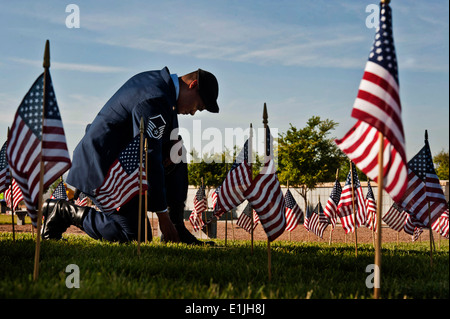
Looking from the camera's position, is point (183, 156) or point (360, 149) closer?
point (360, 149)

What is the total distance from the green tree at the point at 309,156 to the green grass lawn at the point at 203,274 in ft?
73.2

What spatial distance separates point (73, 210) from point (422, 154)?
5214 mm

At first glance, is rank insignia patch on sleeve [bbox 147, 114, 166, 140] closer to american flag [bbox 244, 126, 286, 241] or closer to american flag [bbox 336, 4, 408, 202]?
american flag [bbox 244, 126, 286, 241]

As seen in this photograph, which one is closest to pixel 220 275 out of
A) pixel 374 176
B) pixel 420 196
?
pixel 374 176

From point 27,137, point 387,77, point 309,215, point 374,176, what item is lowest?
point 309,215

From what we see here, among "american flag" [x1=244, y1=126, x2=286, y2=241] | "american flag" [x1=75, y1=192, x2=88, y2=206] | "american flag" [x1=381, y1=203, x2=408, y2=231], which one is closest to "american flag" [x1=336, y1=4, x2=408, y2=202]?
"american flag" [x1=244, y1=126, x2=286, y2=241]

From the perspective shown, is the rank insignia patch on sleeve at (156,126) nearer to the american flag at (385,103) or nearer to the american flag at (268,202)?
the american flag at (268,202)

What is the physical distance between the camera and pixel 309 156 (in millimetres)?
28875

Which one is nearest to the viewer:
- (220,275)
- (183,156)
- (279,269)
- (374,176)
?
(374,176)

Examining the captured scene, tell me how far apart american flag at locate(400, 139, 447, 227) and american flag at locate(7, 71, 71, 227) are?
4.34 metres

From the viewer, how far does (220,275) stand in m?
4.54

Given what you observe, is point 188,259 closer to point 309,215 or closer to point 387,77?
point 387,77

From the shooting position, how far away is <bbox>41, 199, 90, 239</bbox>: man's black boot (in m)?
7.37

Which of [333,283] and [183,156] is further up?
[183,156]
